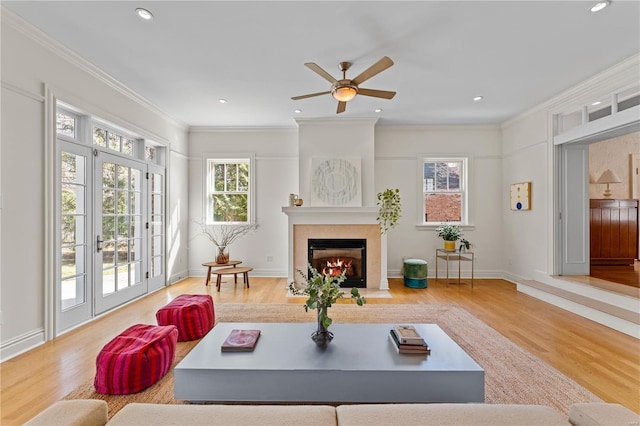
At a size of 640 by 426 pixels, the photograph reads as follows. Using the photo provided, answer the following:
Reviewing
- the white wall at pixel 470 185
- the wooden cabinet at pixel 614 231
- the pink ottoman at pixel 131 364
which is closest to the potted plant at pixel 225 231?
the white wall at pixel 470 185

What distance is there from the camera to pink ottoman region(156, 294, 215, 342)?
2850 millimetres

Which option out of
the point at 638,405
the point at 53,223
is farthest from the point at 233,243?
the point at 638,405

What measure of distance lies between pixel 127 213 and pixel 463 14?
4.50 m

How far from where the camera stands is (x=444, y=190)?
5773 mm

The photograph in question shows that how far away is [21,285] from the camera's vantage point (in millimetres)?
2662

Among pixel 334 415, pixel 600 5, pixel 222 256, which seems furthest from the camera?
pixel 222 256

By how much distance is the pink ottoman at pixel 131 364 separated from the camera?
2.03 metres

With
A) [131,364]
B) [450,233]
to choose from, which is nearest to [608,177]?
[450,233]

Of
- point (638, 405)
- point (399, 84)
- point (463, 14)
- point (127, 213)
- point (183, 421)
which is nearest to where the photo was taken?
point (183, 421)

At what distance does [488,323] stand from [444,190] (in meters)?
2.95

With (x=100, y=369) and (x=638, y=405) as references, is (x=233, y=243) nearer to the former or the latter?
(x=100, y=369)

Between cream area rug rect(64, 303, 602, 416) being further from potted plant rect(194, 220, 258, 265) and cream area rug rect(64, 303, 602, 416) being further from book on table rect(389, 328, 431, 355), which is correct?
potted plant rect(194, 220, 258, 265)

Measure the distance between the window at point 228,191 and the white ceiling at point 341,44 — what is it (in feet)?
5.23

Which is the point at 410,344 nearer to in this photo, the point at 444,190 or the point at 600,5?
the point at 600,5
